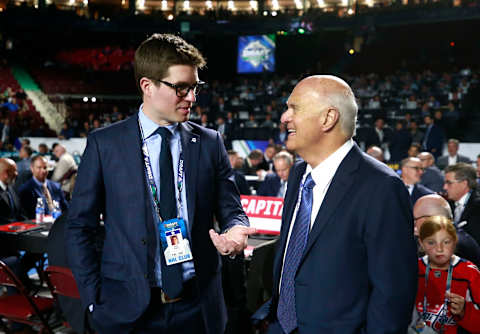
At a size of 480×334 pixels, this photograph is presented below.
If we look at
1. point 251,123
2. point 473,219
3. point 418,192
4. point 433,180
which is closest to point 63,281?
point 473,219

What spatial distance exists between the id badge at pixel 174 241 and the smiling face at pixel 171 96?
0.38 metres

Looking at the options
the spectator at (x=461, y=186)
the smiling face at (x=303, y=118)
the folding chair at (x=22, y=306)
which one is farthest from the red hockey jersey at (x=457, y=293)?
the folding chair at (x=22, y=306)

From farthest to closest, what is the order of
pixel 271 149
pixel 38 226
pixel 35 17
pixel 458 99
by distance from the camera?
1. pixel 35 17
2. pixel 458 99
3. pixel 271 149
4. pixel 38 226

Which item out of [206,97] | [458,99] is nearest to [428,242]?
[458,99]

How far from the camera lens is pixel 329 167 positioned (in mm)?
1542

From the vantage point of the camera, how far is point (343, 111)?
1.50m

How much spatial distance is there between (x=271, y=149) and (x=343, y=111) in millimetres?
7260

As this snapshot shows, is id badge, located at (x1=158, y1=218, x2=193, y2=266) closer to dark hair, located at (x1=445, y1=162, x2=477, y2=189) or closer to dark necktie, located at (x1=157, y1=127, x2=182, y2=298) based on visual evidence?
dark necktie, located at (x1=157, y1=127, x2=182, y2=298)

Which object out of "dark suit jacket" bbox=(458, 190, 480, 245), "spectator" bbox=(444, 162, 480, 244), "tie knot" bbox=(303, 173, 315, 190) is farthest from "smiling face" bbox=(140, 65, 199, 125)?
"spectator" bbox=(444, 162, 480, 244)

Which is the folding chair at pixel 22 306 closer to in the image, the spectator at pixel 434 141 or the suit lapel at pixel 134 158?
the suit lapel at pixel 134 158

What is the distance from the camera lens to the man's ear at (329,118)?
1.48m

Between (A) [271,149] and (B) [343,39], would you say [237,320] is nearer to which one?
(A) [271,149]

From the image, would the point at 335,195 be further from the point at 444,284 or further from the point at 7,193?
the point at 7,193

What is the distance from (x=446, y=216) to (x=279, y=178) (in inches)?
116
